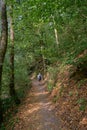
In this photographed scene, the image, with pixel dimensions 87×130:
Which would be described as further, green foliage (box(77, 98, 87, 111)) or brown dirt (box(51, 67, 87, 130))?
green foliage (box(77, 98, 87, 111))

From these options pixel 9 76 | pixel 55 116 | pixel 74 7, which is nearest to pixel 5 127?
pixel 55 116

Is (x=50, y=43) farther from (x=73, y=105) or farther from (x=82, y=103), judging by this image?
(x=82, y=103)

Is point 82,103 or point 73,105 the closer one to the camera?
point 82,103

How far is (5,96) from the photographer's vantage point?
708 inches

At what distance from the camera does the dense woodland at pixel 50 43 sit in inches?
348

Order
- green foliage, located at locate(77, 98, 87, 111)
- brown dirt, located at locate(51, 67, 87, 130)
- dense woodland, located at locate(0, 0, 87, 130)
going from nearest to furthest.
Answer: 1. brown dirt, located at locate(51, 67, 87, 130)
2. dense woodland, located at locate(0, 0, 87, 130)
3. green foliage, located at locate(77, 98, 87, 111)

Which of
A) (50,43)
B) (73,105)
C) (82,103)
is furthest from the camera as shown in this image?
(50,43)

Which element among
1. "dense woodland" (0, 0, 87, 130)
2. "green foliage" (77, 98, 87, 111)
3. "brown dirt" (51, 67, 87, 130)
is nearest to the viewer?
"brown dirt" (51, 67, 87, 130)

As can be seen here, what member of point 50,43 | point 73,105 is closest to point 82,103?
point 73,105

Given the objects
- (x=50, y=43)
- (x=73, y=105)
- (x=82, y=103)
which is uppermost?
(x=82, y=103)

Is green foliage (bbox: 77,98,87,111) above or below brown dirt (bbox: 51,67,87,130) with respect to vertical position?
above

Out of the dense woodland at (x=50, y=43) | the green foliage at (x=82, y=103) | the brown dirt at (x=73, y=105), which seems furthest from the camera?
the green foliage at (x=82, y=103)

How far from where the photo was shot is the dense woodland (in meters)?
8.84

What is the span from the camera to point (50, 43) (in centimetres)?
2897
